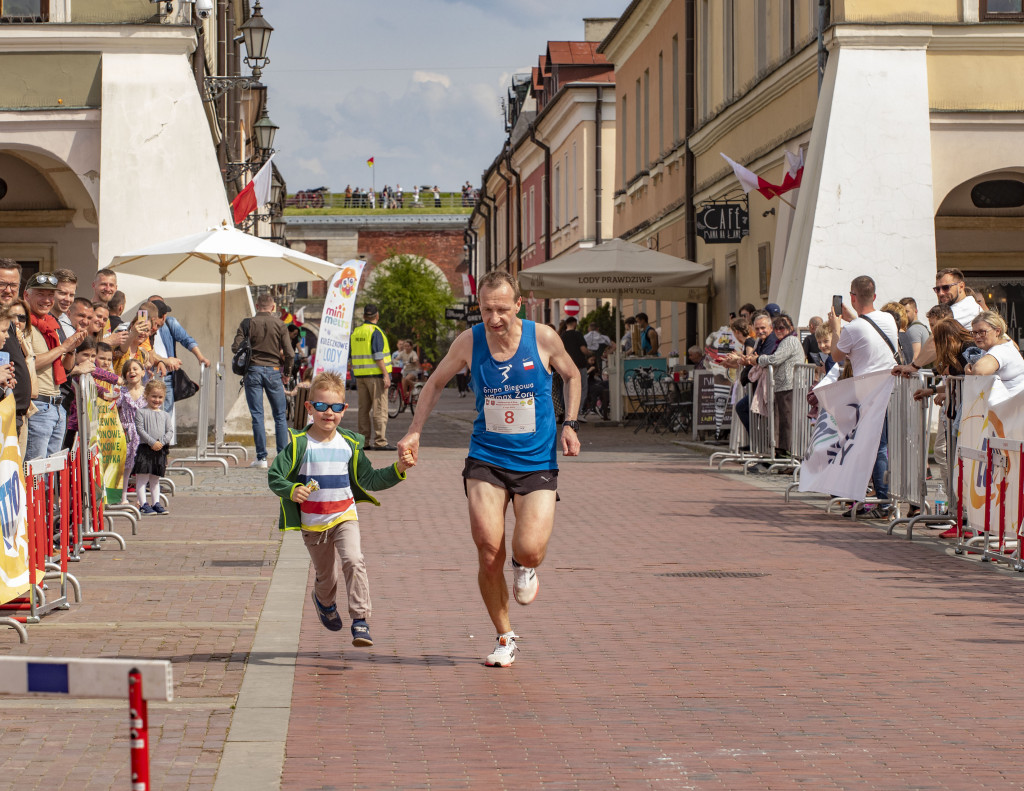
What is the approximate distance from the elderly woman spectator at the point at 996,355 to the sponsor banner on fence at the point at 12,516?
659cm

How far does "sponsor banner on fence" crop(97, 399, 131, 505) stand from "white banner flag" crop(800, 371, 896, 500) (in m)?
6.06

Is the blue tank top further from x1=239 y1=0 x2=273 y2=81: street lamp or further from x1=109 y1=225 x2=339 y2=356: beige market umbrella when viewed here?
x1=239 y1=0 x2=273 y2=81: street lamp

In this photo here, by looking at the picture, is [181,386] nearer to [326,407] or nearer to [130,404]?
[130,404]

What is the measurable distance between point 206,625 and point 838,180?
13003 mm

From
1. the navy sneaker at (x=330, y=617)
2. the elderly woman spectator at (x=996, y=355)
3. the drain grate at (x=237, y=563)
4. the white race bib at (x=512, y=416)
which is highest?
the elderly woman spectator at (x=996, y=355)

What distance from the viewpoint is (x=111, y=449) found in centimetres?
1241

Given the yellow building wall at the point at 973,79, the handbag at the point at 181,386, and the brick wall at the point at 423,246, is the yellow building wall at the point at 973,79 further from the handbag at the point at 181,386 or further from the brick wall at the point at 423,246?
the brick wall at the point at 423,246

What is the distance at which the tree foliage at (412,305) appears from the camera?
8025 cm

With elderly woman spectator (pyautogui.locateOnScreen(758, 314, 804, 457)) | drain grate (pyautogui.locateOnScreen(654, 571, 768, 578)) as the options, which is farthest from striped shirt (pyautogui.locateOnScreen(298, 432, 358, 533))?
elderly woman spectator (pyautogui.locateOnScreen(758, 314, 804, 457))

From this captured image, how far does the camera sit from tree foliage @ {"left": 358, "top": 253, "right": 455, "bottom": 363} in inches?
3159

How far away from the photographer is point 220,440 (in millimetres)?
19641

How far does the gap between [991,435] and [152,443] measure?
263 inches

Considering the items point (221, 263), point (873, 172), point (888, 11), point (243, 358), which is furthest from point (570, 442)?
point (888, 11)

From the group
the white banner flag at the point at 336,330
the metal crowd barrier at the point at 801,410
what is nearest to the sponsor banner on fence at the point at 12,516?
the metal crowd barrier at the point at 801,410
